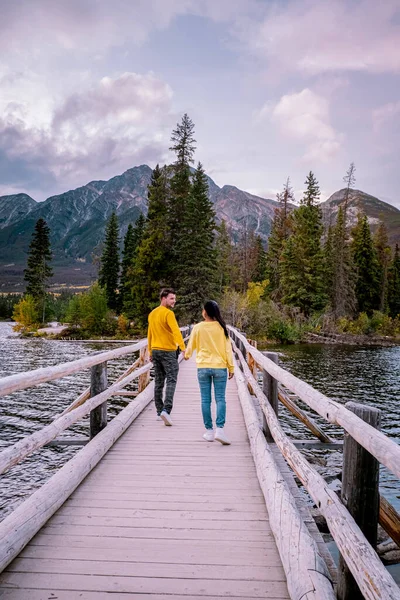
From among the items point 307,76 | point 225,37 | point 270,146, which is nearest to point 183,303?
point 270,146

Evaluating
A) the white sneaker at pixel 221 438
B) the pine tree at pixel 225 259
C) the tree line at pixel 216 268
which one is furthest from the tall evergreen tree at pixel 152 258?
the white sneaker at pixel 221 438

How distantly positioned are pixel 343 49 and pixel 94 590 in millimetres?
21147

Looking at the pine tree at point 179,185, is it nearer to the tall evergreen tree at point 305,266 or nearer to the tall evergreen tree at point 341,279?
the tall evergreen tree at point 305,266

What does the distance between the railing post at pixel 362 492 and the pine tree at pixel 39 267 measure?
6216 centimetres

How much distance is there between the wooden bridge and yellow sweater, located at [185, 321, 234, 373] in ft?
2.49

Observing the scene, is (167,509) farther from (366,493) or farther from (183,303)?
(183,303)

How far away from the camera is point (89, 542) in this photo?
8.93ft

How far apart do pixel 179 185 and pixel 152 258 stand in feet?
30.0

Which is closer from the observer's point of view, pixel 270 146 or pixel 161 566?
pixel 161 566

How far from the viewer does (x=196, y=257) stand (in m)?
40.0

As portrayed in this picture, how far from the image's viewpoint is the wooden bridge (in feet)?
6.63

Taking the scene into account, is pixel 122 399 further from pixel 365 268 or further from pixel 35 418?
pixel 365 268

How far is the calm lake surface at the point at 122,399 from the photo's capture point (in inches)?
380

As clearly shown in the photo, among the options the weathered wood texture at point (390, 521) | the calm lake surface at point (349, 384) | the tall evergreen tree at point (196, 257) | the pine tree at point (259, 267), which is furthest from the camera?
the pine tree at point (259, 267)
